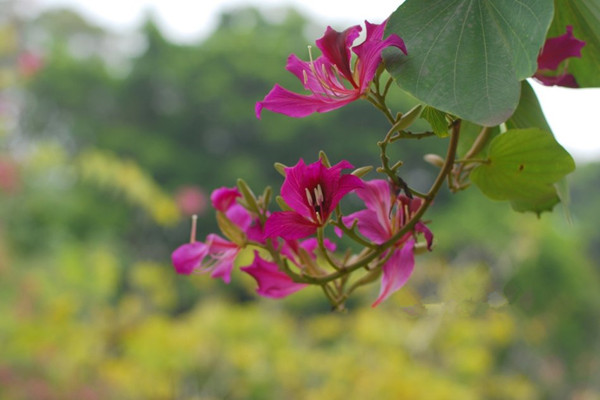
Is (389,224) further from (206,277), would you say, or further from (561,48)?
(206,277)

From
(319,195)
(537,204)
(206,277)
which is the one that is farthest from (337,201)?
(206,277)

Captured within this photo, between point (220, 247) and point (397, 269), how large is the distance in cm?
8

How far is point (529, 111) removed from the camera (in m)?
0.27

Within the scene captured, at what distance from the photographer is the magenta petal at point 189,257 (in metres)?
0.29

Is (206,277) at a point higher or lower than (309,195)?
lower

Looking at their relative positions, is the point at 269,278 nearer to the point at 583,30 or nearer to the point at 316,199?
the point at 316,199

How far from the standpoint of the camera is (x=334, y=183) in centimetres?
23

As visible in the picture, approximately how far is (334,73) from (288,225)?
56mm

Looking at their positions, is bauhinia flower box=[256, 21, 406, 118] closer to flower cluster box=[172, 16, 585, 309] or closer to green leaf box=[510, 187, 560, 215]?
flower cluster box=[172, 16, 585, 309]

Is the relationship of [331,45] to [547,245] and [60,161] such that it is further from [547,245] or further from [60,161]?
[547,245]

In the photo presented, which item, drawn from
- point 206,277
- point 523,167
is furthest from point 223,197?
point 206,277

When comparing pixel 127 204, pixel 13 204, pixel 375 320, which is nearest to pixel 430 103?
pixel 375 320

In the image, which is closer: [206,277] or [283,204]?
[283,204]

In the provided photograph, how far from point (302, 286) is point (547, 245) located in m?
5.85
